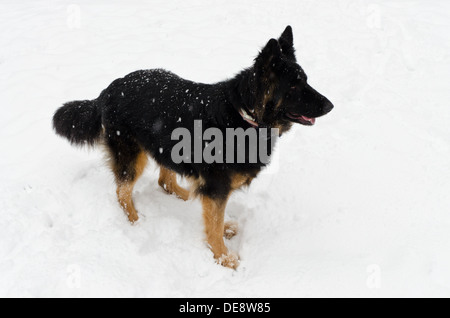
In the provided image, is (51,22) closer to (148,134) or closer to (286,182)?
(148,134)

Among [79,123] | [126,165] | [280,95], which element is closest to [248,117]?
[280,95]

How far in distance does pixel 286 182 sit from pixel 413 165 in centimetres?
168

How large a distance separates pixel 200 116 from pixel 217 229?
1.24 meters

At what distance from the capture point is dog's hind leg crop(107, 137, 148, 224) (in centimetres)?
383

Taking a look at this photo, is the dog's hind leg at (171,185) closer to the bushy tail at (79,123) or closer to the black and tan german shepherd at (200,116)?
the black and tan german shepherd at (200,116)

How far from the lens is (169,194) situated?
457 centimetres

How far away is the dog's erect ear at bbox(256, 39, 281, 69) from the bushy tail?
207 centimetres

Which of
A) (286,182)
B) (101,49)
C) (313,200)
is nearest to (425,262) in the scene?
(313,200)

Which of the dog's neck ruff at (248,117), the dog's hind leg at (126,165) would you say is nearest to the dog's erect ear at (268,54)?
the dog's neck ruff at (248,117)

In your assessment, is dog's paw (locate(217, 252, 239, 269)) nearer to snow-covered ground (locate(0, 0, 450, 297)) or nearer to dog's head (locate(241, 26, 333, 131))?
snow-covered ground (locate(0, 0, 450, 297))

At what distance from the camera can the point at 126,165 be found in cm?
390

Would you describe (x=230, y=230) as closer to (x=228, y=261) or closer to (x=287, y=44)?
(x=228, y=261)

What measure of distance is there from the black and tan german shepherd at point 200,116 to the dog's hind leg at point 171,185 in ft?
1.73

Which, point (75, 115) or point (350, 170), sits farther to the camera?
point (350, 170)
